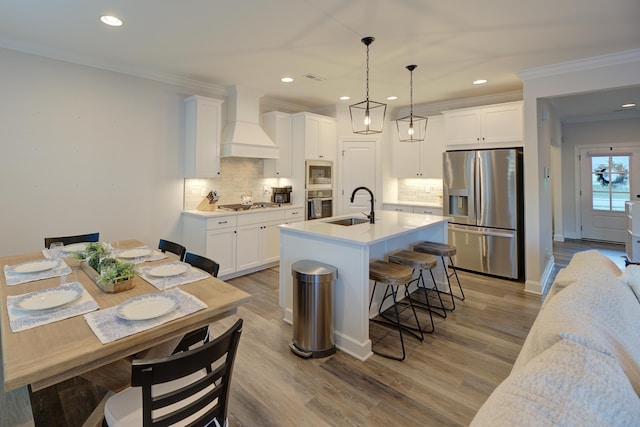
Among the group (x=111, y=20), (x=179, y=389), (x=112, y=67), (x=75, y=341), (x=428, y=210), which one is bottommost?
(x=179, y=389)

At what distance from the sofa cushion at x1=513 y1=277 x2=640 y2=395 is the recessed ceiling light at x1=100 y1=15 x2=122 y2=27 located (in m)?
3.49

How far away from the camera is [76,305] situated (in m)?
1.55

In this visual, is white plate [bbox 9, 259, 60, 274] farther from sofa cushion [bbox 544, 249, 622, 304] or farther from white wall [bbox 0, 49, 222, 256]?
sofa cushion [bbox 544, 249, 622, 304]

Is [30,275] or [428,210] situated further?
[428,210]

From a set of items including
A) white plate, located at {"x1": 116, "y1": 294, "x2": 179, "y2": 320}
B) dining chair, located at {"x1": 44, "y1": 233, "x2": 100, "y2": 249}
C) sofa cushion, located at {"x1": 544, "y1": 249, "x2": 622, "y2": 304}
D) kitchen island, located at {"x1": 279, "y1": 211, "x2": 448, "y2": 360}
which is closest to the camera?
white plate, located at {"x1": 116, "y1": 294, "x2": 179, "y2": 320}

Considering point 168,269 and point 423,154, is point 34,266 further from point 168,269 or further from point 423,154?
point 423,154

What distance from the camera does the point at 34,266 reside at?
2.09 meters

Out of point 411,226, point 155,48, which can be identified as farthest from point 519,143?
point 155,48

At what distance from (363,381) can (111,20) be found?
348 centimetres

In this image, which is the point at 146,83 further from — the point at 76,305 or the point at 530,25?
the point at 530,25

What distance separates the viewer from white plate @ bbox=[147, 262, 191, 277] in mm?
1972

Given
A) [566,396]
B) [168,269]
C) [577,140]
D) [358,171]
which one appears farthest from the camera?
[577,140]

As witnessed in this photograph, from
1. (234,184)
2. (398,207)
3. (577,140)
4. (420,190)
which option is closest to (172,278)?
(234,184)

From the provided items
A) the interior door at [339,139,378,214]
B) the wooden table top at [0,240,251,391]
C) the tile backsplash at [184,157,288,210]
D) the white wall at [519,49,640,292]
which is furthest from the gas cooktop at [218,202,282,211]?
the white wall at [519,49,640,292]
